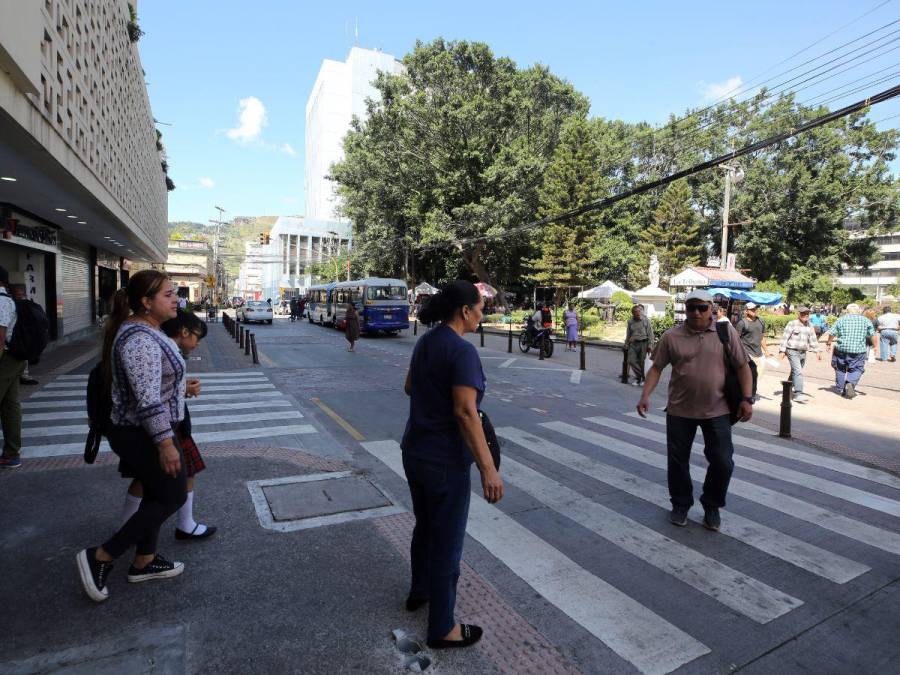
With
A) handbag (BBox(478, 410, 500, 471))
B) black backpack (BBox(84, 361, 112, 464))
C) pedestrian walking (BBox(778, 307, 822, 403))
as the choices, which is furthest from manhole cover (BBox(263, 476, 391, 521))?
pedestrian walking (BBox(778, 307, 822, 403))

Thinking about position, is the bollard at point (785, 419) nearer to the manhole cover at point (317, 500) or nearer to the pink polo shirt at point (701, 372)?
the pink polo shirt at point (701, 372)

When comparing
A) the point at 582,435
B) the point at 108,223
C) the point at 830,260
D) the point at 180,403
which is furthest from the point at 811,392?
the point at 830,260

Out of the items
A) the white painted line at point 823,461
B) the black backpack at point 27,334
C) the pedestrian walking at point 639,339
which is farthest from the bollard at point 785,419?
the black backpack at point 27,334

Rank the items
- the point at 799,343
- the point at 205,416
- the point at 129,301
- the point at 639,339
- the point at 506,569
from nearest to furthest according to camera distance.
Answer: the point at 129,301 < the point at 506,569 < the point at 205,416 < the point at 799,343 < the point at 639,339

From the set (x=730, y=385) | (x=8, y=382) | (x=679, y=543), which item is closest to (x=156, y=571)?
(x=8, y=382)

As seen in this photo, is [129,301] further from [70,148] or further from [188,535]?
[70,148]

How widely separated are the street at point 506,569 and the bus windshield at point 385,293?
806 inches

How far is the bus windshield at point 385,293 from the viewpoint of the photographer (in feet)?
89.5

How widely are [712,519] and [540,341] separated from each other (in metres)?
14.0

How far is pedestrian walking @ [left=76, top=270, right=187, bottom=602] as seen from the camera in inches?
117

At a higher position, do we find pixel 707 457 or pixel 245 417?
pixel 707 457

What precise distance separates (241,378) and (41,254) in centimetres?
1114

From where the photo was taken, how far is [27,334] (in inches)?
209

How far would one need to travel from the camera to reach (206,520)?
4.34 meters
